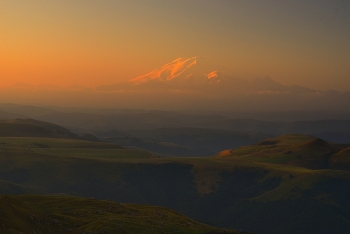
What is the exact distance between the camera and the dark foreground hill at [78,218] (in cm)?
7800

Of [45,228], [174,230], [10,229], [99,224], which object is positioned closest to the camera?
[10,229]

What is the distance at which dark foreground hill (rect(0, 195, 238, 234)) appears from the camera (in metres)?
78.0

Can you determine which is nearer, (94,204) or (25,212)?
(25,212)

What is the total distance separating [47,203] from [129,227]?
76.4ft

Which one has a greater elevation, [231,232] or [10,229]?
[10,229]

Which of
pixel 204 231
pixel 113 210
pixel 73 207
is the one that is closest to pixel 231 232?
pixel 204 231

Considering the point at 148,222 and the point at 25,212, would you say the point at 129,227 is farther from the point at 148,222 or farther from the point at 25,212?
the point at 25,212

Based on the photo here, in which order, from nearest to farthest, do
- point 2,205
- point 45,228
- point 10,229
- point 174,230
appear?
1. point 10,229
2. point 2,205
3. point 45,228
4. point 174,230

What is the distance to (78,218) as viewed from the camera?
9419 cm

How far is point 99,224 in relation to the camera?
297 feet

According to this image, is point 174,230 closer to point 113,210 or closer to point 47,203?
point 113,210

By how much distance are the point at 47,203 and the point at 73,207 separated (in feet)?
19.8

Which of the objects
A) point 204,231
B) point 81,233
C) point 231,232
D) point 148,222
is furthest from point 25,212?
point 231,232

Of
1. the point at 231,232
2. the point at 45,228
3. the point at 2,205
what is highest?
the point at 2,205
